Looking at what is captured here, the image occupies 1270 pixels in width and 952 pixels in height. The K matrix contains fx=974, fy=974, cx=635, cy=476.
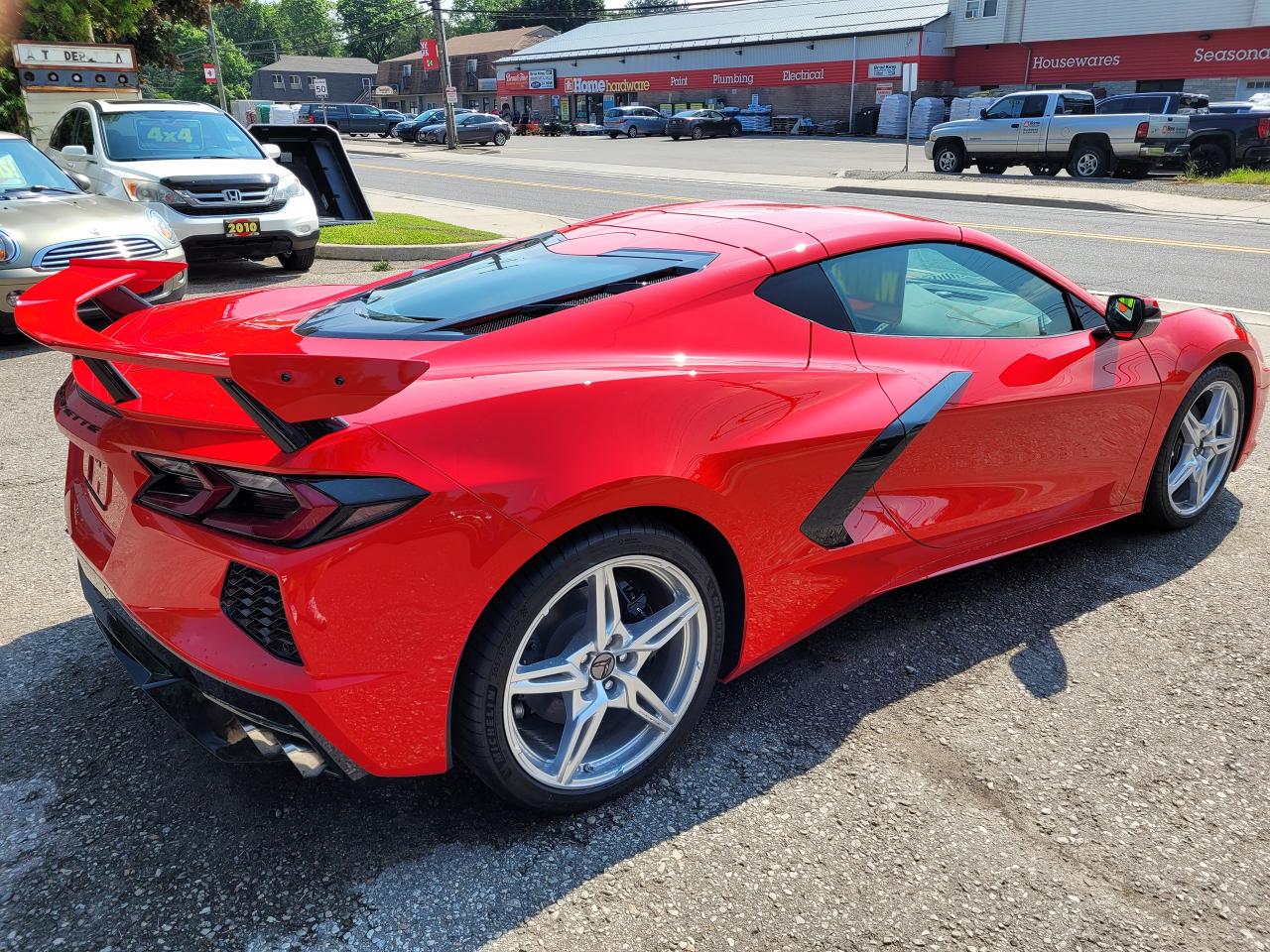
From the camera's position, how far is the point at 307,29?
12144 cm

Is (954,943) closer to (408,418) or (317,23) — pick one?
(408,418)

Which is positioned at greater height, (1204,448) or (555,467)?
(555,467)

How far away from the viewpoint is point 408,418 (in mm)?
2076

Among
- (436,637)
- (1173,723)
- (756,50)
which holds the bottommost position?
(1173,723)

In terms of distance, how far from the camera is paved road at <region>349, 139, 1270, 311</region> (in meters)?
10.5

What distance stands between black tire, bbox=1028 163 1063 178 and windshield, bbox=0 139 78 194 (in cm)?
2173

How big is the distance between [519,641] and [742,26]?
63.0 meters

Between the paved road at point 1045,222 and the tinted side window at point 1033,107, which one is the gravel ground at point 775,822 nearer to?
the paved road at point 1045,222

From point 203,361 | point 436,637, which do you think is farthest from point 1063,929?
point 203,361

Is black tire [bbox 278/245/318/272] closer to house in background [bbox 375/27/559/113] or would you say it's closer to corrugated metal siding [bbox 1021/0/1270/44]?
corrugated metal siding [bbox 1021/0/1270/44]

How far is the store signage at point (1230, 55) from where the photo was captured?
3953 centimetres

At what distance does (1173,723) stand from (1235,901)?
2.47 feet

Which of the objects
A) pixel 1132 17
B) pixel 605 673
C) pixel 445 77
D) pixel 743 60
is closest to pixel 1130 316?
pixel 605 673

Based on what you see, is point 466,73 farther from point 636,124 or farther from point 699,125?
point 699,125
